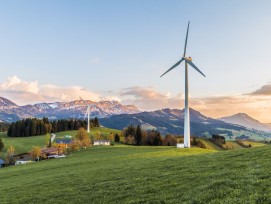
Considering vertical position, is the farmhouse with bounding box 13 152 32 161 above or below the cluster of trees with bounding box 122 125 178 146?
below

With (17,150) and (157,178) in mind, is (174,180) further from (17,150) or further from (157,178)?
(17,150)

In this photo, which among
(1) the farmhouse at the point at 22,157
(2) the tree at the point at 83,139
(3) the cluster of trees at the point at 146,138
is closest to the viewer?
(2) the tree at the point at 83,139

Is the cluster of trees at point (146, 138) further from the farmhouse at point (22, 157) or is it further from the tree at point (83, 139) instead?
the farmhouse at point (22, 157)

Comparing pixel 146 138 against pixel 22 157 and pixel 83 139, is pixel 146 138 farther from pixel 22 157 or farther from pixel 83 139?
pixel 22 157

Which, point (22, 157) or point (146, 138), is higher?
point (146, 138)

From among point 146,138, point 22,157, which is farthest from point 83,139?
point 146,138

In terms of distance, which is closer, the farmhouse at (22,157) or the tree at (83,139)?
the tree at (83,139)

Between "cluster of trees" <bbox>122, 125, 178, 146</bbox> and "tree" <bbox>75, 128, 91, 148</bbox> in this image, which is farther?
A: "cluster of trees" <bbox>122, 125, 178, 146</bbox>

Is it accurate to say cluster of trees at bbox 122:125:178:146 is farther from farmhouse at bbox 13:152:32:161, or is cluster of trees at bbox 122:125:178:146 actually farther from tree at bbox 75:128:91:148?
farmhouse at bbox 13:152:32:161

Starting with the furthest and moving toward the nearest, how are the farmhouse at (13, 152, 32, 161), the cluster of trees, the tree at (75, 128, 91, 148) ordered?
the cluster of trees
the farmhouse at (13, 152, 32, 161)
the tree at (75, 128, 91, 148)

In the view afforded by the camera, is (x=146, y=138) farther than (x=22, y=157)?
Yes

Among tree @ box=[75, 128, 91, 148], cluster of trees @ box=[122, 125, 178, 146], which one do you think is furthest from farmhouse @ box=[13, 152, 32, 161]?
cluster of trees @ box=[122, 125, 178, 146]

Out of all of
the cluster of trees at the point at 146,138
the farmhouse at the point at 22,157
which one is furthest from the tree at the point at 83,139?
the cluster of trees at the point at 146,138

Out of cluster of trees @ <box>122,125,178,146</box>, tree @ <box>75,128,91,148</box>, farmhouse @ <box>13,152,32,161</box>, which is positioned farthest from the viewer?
cluster of trees @ <box>122,125,178,146</box>
